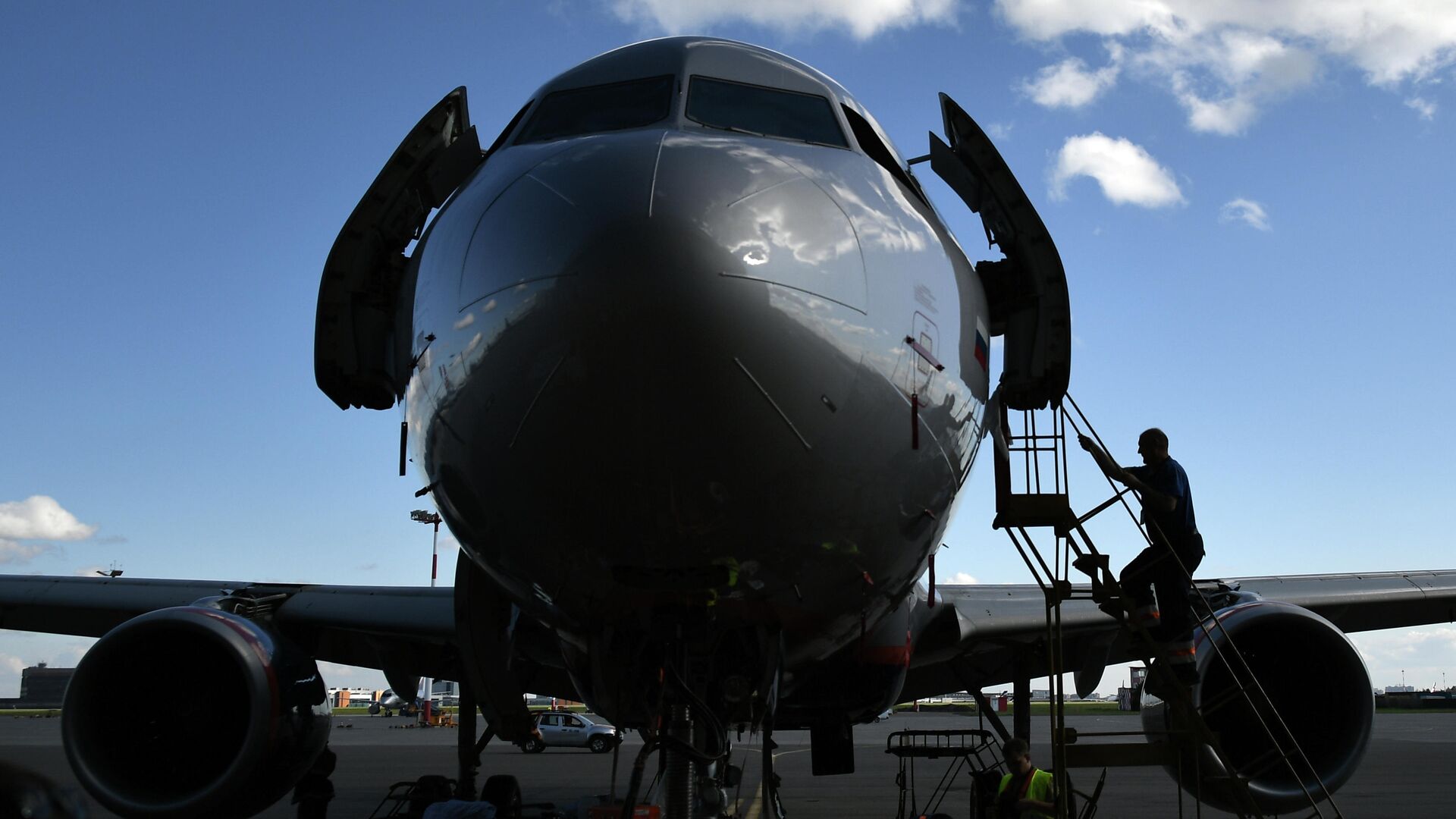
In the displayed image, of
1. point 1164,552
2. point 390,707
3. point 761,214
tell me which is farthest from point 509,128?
point 390,707

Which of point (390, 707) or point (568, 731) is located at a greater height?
point (568, 731)

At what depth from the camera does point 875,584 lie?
5211 mm

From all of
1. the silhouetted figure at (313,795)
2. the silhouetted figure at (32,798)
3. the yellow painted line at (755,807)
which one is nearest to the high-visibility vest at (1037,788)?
the yellow painted line at (755,807)

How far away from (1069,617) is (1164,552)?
367cm

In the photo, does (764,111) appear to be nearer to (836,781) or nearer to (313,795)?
(313,795)

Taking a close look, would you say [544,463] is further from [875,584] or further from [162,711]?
[162,711]

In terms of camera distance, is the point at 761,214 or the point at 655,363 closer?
the point at 655,363

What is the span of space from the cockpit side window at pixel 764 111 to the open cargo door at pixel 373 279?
5.82 ft

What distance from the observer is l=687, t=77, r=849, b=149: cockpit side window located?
532cm

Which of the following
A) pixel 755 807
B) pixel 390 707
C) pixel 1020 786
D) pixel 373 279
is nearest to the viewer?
pixel 373 279

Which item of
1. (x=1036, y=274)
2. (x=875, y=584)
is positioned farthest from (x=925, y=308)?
(x=1036, y=274)

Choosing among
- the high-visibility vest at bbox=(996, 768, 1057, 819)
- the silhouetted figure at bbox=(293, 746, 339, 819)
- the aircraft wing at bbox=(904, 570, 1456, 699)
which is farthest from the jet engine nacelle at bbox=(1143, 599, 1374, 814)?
the silhouetted figure at bbox=(293, 746, 339, 819)

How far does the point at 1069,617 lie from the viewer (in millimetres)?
9867

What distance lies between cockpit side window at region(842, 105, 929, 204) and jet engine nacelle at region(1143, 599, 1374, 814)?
3.82 meters
